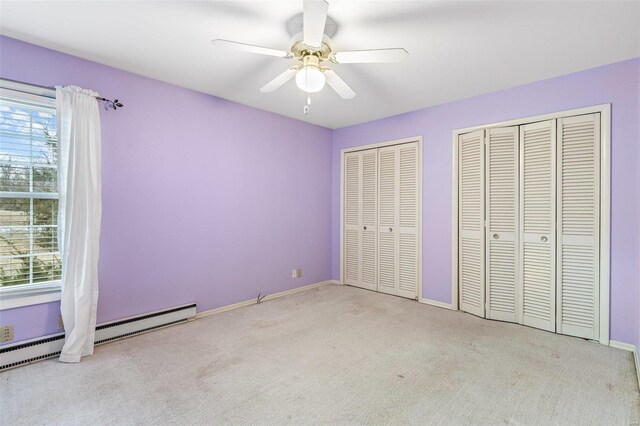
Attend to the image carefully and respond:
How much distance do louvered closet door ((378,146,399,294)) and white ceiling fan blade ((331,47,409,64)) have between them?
88.4 inches

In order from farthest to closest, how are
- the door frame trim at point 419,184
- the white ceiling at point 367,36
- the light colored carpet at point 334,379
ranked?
the door frame trim at point 419,184, the white ceiling at point 367,36, the light colored carpet at point 334,379

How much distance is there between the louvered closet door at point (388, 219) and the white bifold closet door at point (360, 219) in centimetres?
9

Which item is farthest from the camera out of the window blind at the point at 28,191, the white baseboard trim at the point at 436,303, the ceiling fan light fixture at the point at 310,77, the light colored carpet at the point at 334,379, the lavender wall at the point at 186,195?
the white baseboard trim at the point at 436,303

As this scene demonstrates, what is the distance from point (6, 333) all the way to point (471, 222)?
4.22m

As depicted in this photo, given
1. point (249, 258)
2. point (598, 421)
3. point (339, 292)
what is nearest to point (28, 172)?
point (249, 258)

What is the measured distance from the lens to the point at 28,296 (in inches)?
91.7

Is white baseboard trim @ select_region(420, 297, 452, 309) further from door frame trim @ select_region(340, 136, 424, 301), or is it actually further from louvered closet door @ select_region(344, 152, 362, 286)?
louvered closet door @ select_region(344, 152, 362, 286)

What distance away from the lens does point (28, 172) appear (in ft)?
7.80

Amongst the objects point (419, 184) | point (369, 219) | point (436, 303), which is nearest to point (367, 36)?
point (419, 184)

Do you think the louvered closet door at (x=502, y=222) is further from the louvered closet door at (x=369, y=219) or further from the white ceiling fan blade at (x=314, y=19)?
the white ceiling fan blade at (x=314, y=19)

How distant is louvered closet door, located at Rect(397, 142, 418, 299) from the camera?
3926mm

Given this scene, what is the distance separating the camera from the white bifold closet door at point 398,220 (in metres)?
3.95

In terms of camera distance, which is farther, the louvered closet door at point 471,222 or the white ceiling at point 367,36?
the louvered closet door at point 471,222

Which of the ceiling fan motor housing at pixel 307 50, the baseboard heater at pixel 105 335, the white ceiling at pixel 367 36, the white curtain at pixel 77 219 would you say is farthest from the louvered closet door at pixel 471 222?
the white curtain at pixel 77 219
